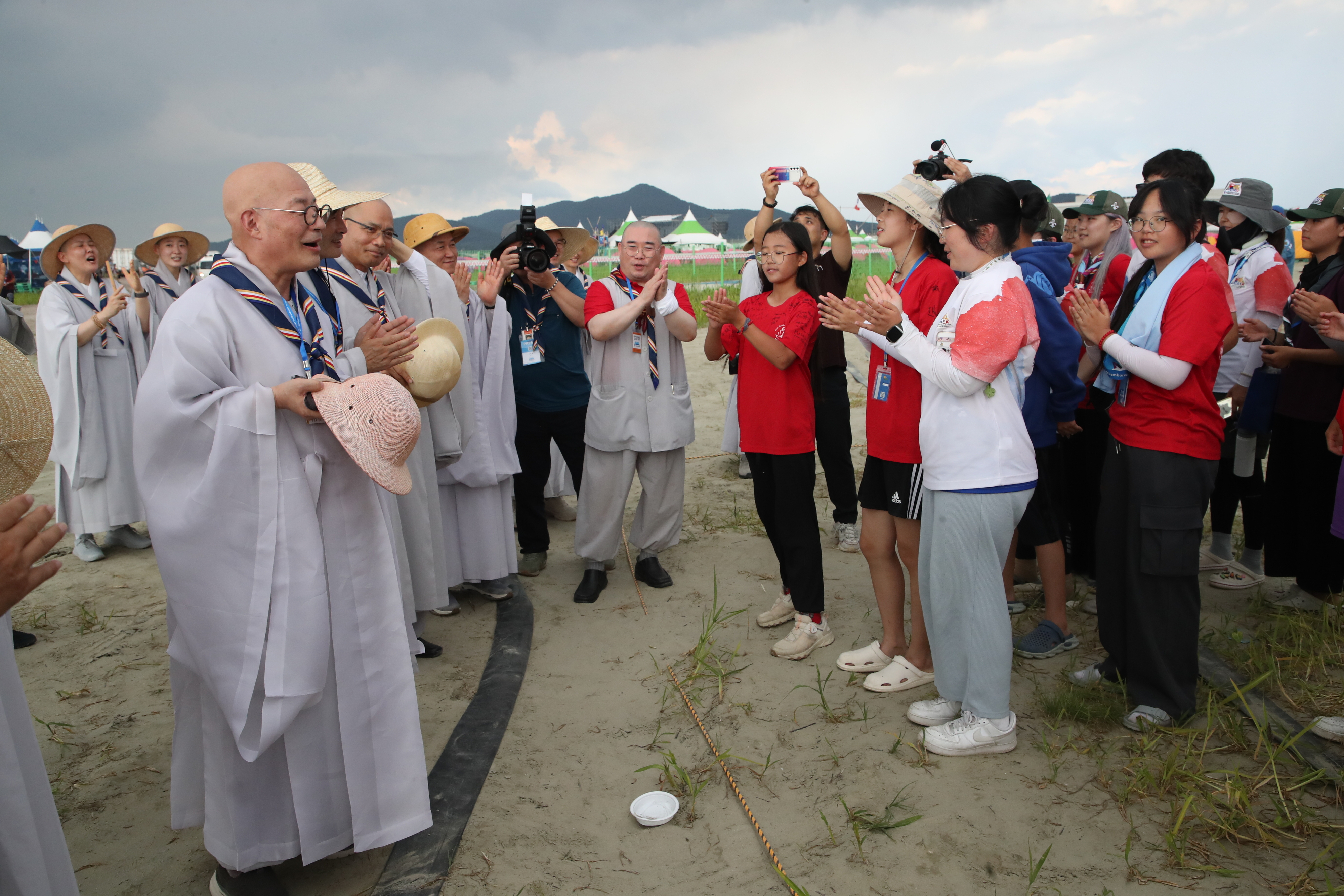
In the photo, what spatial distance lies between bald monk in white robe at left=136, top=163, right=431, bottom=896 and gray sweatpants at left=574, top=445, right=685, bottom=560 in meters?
2.18

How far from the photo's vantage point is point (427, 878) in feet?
7.90

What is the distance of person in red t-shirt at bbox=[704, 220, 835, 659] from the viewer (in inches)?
143

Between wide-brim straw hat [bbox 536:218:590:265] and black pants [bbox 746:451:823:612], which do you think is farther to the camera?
wide-brim straw hat [bbox 536:218:590:265]

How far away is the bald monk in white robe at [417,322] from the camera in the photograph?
3672mm

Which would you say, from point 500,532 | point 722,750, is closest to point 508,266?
point 500,532

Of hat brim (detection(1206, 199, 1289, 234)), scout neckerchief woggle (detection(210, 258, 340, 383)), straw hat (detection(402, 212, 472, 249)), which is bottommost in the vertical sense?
scout neckerchief woggle (detection(210, 258, 340, 383))

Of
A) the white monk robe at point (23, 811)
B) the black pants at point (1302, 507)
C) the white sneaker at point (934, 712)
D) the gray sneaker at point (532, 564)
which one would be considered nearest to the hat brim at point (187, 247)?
the gray sneaker at point (532, 564)

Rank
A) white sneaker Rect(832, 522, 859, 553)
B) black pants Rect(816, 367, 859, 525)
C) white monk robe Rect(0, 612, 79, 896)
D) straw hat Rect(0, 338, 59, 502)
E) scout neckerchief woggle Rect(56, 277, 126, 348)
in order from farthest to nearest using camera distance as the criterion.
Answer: scout neckerchief woggle Rect(56, 277, 126, 348)
white sneaker Rect(832, 522, 859, 553)
black pants Rect(816, 367, 859, 525)
white monk robe Rect(0, 612, 79, 896)
straw hat Rect(0, 338, 59, 502)

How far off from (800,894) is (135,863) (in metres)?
2.07

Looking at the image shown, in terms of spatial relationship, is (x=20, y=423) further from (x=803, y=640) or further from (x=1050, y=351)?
(x=1050, y=351)

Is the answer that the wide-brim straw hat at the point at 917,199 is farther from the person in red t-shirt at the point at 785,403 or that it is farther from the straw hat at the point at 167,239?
the straw hat at the point at 167,239

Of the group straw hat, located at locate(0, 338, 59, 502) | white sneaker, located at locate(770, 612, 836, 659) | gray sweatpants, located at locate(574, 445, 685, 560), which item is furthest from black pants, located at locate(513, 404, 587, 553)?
straw hat, located at locate(0, 338, 59, 502)

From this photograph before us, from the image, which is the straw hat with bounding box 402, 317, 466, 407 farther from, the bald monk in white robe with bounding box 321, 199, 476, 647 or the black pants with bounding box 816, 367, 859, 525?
the black pants with bounding box 816, 367, 859, 525

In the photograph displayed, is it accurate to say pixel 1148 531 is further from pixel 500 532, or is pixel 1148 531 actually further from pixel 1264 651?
pixel 500 532
